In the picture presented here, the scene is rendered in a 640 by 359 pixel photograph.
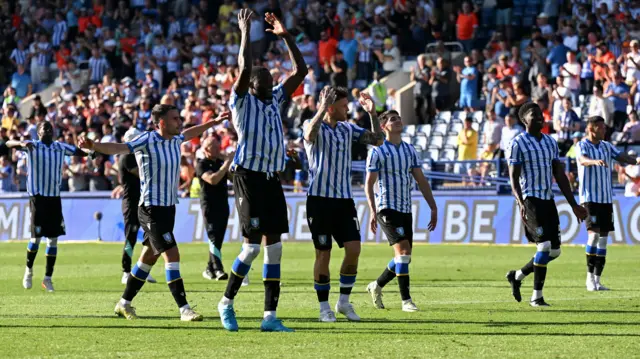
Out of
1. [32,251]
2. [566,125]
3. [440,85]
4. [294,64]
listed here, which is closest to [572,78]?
[566,125]

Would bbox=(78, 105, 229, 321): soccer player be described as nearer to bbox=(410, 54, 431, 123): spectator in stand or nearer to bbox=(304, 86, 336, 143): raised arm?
bbox=(304, 86, 336, 143): raised arm

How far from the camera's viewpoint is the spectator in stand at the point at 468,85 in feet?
97.3

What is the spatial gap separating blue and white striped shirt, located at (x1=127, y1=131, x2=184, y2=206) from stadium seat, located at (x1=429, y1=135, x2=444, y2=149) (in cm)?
1773

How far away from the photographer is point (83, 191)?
31.0m

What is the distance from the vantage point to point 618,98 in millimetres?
26250

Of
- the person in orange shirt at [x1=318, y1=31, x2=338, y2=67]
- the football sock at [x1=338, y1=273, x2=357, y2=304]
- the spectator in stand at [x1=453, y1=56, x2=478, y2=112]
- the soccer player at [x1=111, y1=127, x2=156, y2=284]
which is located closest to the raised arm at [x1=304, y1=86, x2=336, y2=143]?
the football sock at [x1=338, y1=273, x2=357, y2=304]

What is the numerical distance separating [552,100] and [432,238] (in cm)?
427

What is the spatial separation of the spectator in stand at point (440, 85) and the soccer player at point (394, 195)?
17161 mm

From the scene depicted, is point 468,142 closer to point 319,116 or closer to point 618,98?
point 618,98

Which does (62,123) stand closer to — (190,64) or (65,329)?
(190,64)

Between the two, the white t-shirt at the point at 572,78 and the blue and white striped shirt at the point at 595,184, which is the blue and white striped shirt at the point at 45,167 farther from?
the white t-shirt at the point at 572,78

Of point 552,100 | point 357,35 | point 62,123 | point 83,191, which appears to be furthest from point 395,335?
point 62,123

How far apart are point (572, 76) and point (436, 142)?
12.6ft

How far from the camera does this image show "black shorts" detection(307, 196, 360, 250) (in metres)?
11.8
